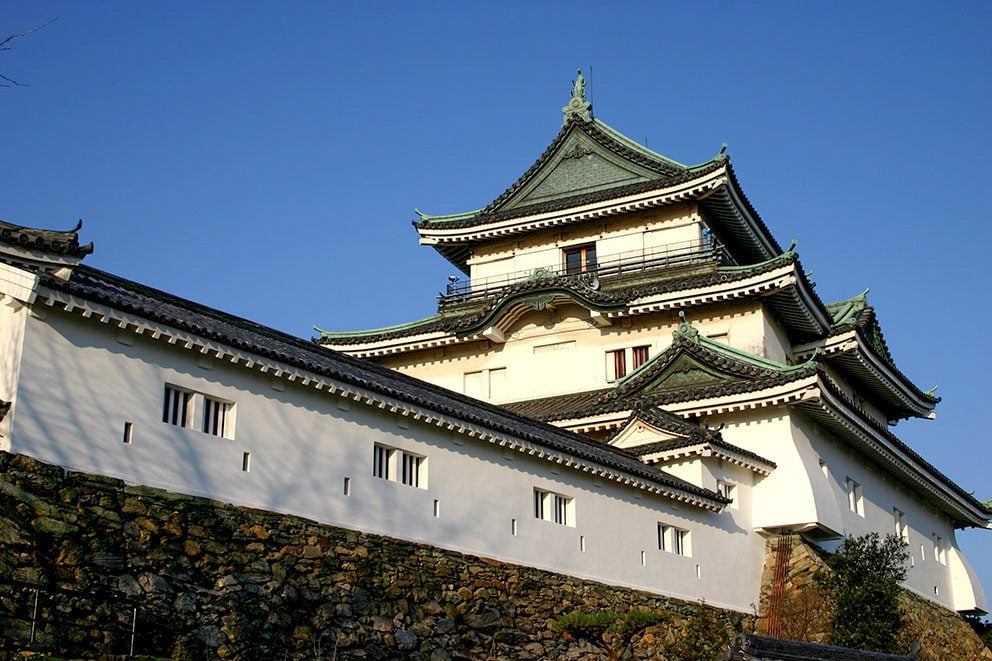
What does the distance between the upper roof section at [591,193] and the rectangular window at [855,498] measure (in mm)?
9095

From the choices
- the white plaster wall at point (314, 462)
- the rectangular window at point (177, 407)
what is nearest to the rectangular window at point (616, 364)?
the white plaster wall at point (314, 462)

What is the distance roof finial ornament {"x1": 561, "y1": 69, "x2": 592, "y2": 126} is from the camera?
39.7m

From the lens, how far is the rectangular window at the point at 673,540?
2486 cm

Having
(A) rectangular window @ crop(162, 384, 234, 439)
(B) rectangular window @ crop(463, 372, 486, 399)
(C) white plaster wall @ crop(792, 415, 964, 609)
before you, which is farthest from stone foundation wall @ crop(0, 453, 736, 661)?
(B) rectangular window @ crop(463, 372, 486, 399)

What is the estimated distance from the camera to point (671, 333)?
3338 cm

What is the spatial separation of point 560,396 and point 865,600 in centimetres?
1186

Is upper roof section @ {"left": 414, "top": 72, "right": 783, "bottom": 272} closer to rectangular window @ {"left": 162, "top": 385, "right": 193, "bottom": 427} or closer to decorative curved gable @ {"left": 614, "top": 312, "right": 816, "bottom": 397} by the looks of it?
decorative curved gable @ {"left": 614, "top": 312, "right": 816, "bottom": 397}

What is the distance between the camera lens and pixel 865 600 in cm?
2386

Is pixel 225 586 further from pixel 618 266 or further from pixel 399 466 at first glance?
pixel 618 266

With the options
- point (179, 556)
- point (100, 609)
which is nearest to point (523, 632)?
point (179, 556)

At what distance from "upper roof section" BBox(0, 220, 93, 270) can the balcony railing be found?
19.7 metres

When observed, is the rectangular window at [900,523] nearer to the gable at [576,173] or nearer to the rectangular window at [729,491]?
the rectangular window at [729,491]

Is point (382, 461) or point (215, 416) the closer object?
point (215, 416)

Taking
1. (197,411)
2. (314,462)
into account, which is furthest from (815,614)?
(197,411)
